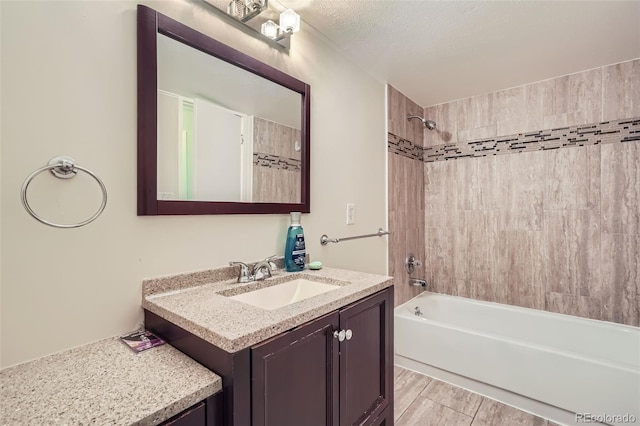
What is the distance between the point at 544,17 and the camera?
150 centimetres

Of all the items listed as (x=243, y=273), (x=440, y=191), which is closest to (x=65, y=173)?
(x=243, y=273)

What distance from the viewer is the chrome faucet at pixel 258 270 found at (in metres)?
1.19

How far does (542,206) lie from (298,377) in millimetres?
2390

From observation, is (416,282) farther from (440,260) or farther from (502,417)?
(502,417)

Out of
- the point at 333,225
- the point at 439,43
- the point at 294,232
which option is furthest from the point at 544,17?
the point at 294,232

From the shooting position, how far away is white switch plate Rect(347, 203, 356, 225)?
1.87 metres

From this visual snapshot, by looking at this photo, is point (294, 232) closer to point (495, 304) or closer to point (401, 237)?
point (401, 237)

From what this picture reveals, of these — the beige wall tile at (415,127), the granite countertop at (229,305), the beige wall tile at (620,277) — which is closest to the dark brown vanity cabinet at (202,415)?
the granite countertop at (229,305)

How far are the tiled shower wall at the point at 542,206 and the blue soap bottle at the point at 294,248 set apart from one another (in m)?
1.21

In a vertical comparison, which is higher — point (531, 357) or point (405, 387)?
point (531, 357)

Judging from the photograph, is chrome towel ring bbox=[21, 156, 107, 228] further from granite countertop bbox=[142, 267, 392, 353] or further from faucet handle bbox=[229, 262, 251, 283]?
faucet handle bbox=[229, 262, 251, 283]

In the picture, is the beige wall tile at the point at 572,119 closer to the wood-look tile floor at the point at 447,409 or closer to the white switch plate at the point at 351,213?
the white switch plate at the point at 351,213

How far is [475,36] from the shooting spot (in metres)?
1.66

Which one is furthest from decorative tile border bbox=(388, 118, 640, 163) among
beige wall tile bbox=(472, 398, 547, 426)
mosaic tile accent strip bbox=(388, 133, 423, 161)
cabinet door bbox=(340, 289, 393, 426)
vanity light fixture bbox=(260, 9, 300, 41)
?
beige wall tile bbox=(472, 398, 547, 426)
